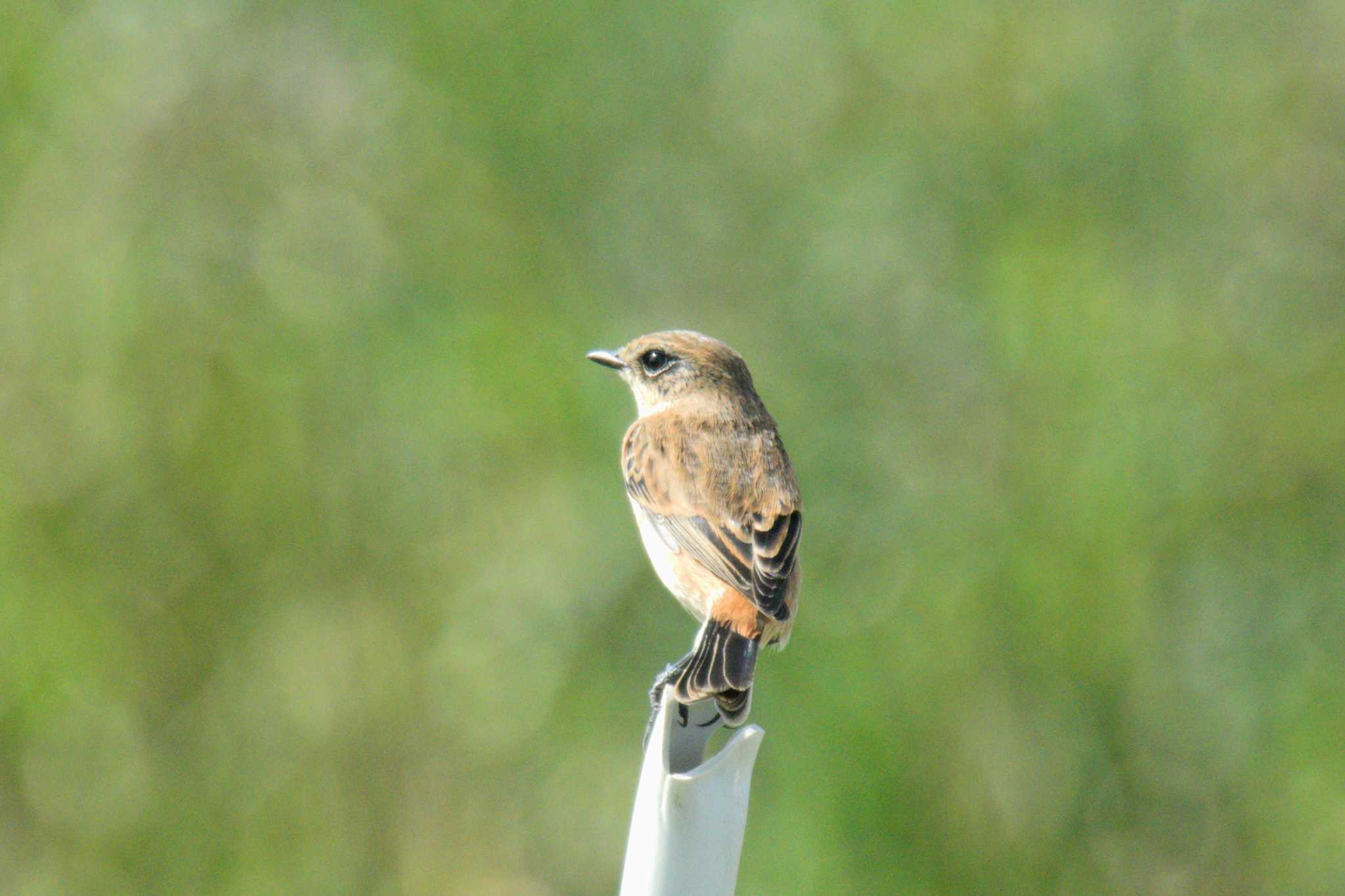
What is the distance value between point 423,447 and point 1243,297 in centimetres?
281

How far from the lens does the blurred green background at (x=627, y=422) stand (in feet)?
14.8

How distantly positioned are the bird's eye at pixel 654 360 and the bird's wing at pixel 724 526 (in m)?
0.36

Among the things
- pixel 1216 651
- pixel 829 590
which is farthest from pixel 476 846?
pixel 1216 651

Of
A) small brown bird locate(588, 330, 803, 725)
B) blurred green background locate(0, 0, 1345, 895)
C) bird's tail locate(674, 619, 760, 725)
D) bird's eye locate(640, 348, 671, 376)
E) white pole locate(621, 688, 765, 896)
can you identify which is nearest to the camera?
white pole locate(621, 688, 765, 896)

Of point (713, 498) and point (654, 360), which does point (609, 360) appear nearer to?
point (654, 360)

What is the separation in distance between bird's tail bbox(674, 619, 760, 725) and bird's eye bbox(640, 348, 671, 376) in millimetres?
1265

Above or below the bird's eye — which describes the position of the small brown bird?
below

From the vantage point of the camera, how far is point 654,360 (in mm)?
3992

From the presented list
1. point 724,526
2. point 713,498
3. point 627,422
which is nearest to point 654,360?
point 713,498

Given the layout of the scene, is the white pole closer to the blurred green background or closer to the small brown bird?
the small brown bird

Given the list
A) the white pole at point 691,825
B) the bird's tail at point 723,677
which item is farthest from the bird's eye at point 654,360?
the white pole at point 691,825

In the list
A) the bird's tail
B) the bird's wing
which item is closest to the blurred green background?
the bird's wing

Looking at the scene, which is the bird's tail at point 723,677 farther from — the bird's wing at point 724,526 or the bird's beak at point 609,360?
the bird's beak at point 609,360

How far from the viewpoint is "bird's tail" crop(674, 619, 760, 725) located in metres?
2.47
